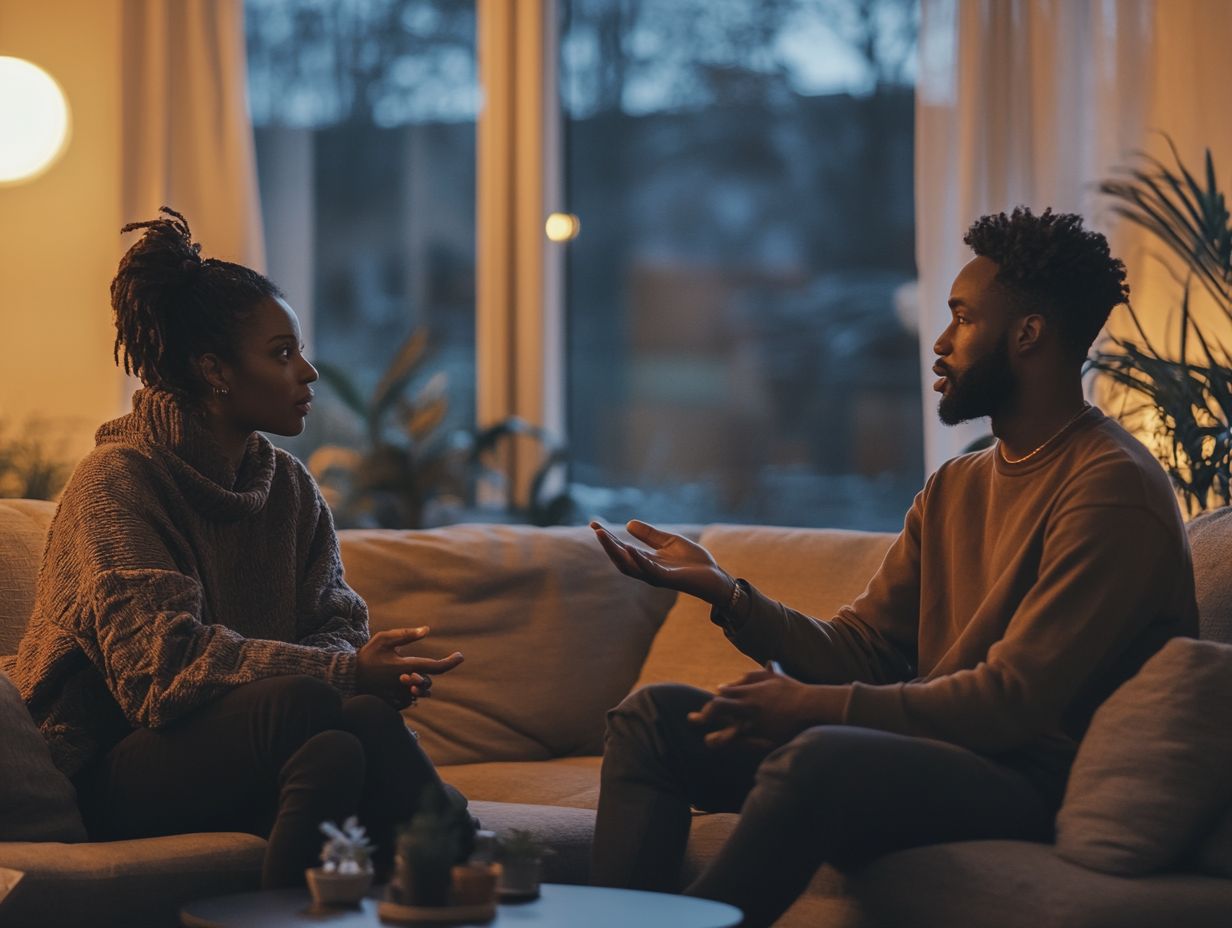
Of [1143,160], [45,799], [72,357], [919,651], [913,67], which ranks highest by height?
[913,67]

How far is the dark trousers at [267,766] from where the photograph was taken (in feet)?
6.87

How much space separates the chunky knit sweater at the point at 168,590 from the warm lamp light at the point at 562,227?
2304mm

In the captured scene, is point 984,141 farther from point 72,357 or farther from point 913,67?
point 72,357

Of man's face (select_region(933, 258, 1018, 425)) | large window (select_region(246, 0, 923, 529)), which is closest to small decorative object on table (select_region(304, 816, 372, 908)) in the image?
man's face (select_region(933, 258, 1018, 425))

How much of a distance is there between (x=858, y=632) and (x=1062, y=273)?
2.04 feet

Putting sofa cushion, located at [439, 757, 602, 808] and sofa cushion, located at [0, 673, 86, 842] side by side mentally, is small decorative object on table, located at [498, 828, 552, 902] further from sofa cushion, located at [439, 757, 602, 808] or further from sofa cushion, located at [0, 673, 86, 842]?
sofa cushion, located at [439, 757, 602, 808]

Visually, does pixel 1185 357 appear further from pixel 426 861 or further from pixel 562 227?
pixel 426 861

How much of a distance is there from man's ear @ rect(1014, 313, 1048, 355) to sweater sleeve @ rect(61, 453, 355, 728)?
1.07 m

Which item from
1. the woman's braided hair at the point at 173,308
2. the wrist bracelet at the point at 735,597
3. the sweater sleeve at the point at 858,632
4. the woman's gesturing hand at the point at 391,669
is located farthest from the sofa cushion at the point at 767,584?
the woman's braided hair at the point at 173,308

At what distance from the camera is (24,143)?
472 centimetres

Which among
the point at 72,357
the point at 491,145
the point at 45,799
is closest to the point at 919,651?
the point at 45,799

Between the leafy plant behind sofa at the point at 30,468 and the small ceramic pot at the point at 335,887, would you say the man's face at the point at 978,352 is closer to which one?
the small ceramic pot at the point at 335,887

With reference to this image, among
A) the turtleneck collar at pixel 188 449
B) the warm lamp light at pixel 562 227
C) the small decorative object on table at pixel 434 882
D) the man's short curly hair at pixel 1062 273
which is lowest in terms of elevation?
the small decorative object on table at pixel 434 882

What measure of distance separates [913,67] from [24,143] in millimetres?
2606
